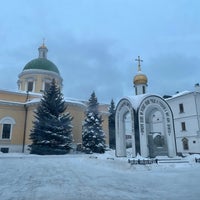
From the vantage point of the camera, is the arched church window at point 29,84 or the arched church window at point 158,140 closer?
the arched church window at point 158,140

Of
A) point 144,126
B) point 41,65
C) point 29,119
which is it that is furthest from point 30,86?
point 144,126

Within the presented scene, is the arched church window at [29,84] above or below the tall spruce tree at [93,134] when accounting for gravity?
above

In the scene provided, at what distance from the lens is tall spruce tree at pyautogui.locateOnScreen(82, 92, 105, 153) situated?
77.7 feet

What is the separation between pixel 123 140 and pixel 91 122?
708cm

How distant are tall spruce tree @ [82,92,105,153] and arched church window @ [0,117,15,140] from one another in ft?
26.6

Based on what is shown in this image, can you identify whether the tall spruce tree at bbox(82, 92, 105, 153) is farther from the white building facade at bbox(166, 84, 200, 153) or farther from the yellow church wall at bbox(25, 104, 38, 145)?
the white building facade at bbox(166, 84, 200, 153)

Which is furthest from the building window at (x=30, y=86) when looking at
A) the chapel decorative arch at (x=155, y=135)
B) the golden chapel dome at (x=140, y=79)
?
the chapel decorative arch at (x=155, y=135)

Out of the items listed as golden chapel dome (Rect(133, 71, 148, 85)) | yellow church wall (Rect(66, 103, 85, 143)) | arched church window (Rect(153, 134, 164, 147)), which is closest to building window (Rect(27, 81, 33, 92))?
yellow church wall (Rect(66, 103, 85, 143))

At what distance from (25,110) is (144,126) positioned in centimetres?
1498

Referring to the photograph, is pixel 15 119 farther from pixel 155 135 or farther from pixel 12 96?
pixel 155 135

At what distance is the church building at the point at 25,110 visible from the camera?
23.6m

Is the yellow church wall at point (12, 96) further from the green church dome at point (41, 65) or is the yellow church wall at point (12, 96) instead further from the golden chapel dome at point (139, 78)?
the golden chapel dome at point (139, 78)

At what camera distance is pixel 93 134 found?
24.0m

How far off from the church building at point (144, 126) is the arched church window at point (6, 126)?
1262 cm
